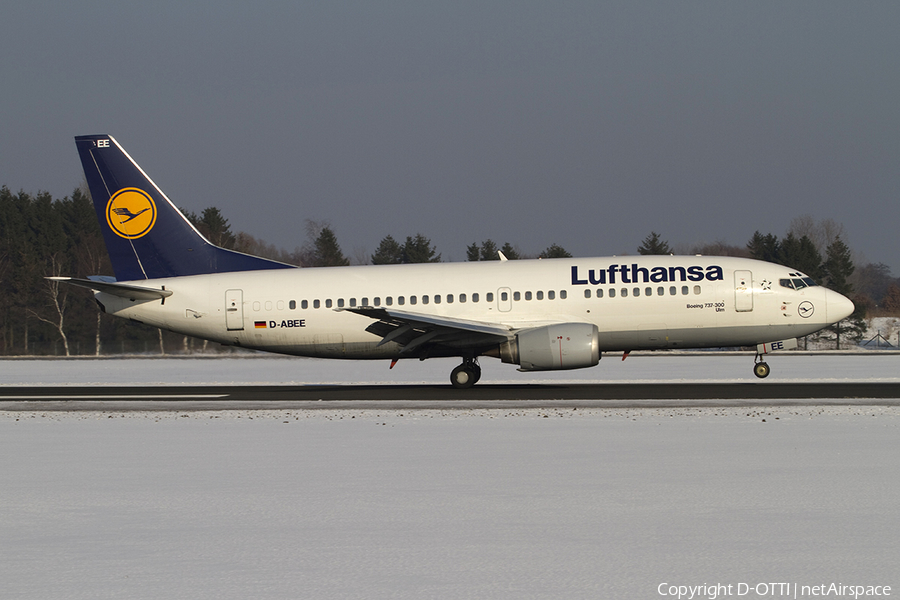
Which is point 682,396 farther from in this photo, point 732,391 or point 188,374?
point 188,374

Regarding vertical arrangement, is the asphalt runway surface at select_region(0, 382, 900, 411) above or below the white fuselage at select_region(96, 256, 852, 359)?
below

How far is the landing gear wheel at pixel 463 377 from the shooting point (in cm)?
2586

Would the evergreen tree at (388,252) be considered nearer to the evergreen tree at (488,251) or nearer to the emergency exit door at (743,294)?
the evergreen tree at (488,251)

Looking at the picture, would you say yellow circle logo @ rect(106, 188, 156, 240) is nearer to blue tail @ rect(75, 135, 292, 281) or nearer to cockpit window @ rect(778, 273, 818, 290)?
blue tail @ rect(75, 135, 292, 281)

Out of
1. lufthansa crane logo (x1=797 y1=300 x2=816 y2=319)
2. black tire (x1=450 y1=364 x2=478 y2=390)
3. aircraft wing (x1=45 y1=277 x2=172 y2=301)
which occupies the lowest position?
black tire (x1=450 y1=364 x2=478 y2=390)

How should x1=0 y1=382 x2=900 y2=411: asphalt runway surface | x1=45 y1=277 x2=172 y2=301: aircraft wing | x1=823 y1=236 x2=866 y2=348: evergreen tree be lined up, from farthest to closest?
1. x1=823 y1=236 x2=866 y2=348: evergreen tree
2. x1=45 y1=277 x2=172 y2=301: aircraft wing
3. x1=0 y1=382 x2=900 y2=411: asphalt runway surface

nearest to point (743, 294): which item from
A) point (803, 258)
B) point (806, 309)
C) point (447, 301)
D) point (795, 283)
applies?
point (795, 283)

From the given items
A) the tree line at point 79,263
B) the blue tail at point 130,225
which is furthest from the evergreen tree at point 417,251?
the blue tail at point 130,225

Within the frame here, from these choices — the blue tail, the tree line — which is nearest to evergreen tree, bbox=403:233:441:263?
the tree line

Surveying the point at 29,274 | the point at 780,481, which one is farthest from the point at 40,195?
the point at 780,481

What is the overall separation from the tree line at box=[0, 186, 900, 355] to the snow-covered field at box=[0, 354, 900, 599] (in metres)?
57.9

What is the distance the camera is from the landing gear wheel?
84.8ft

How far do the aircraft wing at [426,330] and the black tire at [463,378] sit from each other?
101cm

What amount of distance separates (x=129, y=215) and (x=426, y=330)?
435 inches
